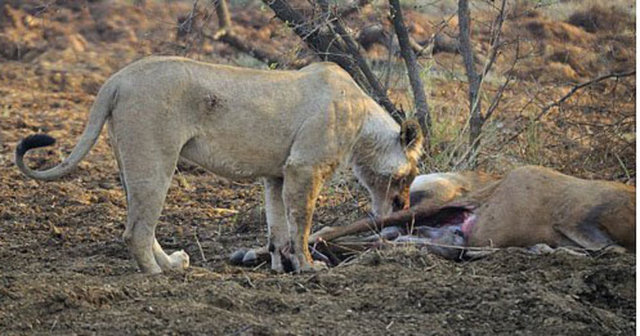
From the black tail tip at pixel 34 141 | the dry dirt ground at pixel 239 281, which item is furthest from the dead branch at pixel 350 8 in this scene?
the black tail tip at pixel 34 141

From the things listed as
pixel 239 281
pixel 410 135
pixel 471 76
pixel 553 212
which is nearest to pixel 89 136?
pixel 239 281

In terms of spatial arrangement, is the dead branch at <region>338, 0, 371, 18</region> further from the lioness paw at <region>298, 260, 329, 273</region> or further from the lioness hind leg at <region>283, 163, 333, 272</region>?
the lioness paw at <region>298, 260, 329, 273</region>

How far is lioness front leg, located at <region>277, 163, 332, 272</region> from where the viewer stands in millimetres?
6156

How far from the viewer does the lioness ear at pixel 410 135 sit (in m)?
6.62

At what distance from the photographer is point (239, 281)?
5332mm

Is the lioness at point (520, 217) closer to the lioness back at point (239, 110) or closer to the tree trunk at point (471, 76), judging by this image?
the lioness back at point (239, 110)

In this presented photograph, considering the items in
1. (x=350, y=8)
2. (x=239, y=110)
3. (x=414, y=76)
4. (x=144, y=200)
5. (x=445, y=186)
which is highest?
(x=239, y=110)

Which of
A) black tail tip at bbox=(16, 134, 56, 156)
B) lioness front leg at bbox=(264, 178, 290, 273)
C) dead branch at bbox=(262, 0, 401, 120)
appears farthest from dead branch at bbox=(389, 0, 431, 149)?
black tail tip at bbox=(16, 134, 56, 156)

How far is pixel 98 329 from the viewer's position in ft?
14.5

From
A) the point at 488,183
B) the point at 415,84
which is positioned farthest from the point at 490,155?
the point at 488,183

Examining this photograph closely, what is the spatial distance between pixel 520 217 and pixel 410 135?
0.81 meters

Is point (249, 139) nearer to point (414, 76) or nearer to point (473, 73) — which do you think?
point (414, 76)

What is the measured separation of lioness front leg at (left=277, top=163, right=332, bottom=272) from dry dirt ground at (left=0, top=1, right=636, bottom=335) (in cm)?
30

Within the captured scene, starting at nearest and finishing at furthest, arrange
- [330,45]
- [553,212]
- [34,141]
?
[34,141] → [553,212] → [330,45]
